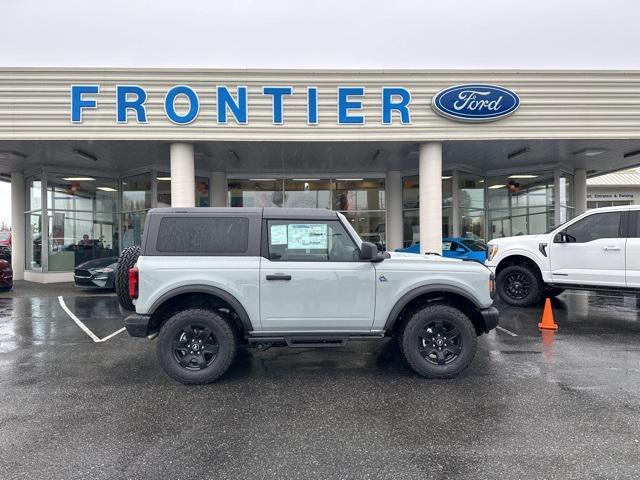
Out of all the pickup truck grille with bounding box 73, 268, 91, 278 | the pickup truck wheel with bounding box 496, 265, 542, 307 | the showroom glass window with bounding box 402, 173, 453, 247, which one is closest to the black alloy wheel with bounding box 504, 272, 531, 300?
the pickup truck wheel with bounding box 496, 265, 542, 307

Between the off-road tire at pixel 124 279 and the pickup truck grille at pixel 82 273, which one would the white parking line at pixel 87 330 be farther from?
the pickup truck grille at pixel 82 273

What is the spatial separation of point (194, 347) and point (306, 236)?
69.3 inches

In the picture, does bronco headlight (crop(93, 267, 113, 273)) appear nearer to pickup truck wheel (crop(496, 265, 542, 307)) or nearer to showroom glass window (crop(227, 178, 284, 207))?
showroom glass window (crop(227, 178, 284, 207))

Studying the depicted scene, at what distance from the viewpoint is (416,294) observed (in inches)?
179

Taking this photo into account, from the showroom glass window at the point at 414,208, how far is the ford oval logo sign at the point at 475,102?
4.63 m

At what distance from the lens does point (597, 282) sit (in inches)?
298

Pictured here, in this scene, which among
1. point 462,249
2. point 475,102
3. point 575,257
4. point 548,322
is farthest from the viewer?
point 462,249

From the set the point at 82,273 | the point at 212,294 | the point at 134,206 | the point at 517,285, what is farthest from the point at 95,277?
the point at 517,285

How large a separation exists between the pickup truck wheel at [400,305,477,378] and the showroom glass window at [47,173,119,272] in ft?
49.0

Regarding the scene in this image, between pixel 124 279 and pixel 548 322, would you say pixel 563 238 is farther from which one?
pixel 124 279

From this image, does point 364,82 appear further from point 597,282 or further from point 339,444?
point 339,444

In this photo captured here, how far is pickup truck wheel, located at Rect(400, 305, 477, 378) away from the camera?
4.53 meters

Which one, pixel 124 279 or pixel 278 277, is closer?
pixel 278 277

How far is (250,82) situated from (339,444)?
10150mm
